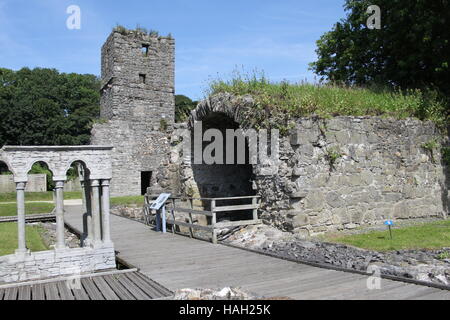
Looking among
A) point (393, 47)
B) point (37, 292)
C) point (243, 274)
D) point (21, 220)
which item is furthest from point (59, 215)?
point (393, 47)

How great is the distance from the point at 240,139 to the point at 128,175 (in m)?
13.9

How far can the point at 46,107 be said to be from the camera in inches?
1631

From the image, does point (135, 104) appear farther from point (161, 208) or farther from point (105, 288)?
point (105, 288)

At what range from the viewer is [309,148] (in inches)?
365

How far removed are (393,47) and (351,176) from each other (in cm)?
695

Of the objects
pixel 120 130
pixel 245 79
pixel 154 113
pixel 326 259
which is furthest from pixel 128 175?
pixel 326 259

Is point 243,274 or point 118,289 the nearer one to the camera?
point 118,289

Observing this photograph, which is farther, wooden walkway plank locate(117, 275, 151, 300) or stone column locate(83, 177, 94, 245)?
stone column locate(83, 177, 94, 245)

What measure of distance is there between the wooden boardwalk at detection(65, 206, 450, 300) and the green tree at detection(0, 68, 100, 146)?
2599cm

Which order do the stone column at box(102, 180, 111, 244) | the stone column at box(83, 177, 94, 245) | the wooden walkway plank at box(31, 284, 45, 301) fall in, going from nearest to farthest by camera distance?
1. the wooden walkway plank at box(31, 284, 45, 301)
2. the stone column at box(102, 180, 111, 244)
3. the stone column at box(83, 177, 94, 245)

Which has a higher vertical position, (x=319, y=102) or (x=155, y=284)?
(x=319, y=102)

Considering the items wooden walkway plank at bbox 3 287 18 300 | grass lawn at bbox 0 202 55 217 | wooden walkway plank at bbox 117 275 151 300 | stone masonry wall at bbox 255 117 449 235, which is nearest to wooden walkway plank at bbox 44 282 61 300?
wooden walkway plank at bbox 3 287 18 300

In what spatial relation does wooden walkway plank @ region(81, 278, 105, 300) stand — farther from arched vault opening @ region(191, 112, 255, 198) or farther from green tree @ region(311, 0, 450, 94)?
green tree @ region(311, 0, 450, 94)

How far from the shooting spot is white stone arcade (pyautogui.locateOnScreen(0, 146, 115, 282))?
6523 millimetres
